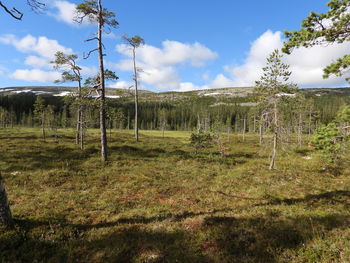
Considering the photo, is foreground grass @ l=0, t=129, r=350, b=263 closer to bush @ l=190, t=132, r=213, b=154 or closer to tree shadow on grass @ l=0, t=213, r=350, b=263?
tree shadow on grass @ l=0, t=213, r=350, b=263

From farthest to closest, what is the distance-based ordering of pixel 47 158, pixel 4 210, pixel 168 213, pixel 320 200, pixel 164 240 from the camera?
pixel 47 158 < pixel 320 200 < pixel 168 213 < pixel 4 210 < pixel 164 240

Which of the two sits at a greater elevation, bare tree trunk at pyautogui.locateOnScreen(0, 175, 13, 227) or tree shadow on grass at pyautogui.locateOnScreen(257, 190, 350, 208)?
bare tree trunk at pyautogui.locateOnScreen(0, 175, 13, 227)

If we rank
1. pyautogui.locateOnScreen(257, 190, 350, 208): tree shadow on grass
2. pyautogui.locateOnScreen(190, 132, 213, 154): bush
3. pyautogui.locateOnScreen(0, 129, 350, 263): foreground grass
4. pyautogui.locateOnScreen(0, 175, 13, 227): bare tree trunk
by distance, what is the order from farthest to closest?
1. pyautogui.locateOnScreen(190, 132, 213, 154): bush
2. pyautogui.locateOnScreen(257, 190, 350, 208): tree shadow on grass
3. pyautogui.locateOnScreen(0, 175, 13, 227): bare tree trunk
4. pyautogui.locateOnScreen(0, 129, 350, 263): foreground grass

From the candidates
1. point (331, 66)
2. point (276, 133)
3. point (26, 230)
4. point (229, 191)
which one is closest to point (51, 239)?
point (26, 230)

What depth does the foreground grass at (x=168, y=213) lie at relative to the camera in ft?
17.4

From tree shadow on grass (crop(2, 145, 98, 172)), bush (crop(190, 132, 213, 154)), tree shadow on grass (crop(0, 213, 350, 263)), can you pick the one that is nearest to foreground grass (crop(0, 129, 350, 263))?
tree shadow on grass (crop(0, 213, 350, 263))

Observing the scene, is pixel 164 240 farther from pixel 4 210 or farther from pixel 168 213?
pixel 4 210

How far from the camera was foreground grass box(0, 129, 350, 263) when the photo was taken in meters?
5.31

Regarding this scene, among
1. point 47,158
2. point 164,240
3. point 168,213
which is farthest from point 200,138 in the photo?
point 164,240

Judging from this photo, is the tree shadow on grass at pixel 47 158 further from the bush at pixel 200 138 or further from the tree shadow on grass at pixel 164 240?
the bush at pixel 200 138

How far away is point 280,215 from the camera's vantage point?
7.91 meters

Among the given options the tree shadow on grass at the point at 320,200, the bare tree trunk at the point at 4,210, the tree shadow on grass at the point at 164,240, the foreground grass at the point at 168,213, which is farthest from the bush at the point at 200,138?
the bare tree trunk at the point at 4,210

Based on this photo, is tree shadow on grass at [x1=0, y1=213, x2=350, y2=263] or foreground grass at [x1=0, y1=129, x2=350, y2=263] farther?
foreground grass at [x1=0, y1=129, x2=350, y2=263]

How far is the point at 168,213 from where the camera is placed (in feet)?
28.0
